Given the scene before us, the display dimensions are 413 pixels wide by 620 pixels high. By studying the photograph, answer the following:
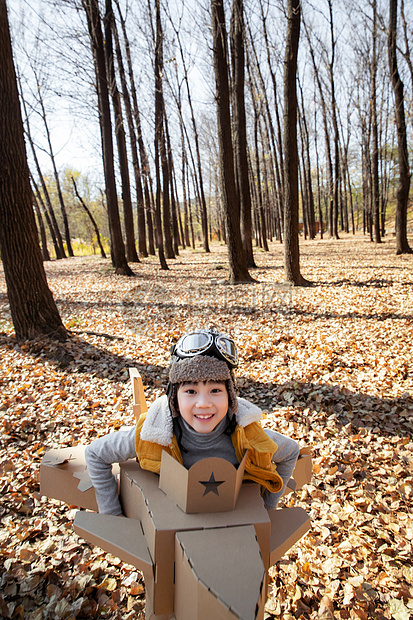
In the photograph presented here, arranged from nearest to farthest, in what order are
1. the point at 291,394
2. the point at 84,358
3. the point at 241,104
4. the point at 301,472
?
the point at 301,472 < the point at 291,394 < the point at 84,358 < the point at 241,104

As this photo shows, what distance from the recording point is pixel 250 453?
1596 mm

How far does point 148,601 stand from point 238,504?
53cm

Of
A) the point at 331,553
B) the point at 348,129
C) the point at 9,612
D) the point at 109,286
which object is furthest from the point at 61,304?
the point at 348,129

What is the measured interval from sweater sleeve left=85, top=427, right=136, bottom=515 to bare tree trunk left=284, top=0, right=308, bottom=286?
29.4 ft

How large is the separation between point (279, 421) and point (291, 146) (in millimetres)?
7898

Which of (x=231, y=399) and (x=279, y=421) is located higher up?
(x=231, y=399)

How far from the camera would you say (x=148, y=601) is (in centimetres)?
140

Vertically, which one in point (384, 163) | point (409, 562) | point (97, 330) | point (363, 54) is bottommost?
point (409, 562)

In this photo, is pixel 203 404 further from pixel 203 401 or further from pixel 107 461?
pixel 107 461

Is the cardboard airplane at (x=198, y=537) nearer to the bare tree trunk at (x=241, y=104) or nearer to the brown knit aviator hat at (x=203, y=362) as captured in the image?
the brown knit aviator hat at (x=203, y=362)

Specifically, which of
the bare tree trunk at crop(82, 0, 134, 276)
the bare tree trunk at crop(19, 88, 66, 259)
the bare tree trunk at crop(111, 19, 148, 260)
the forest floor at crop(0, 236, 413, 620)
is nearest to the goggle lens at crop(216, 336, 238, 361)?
the forest floor at crop(0, 236, 413, 620)

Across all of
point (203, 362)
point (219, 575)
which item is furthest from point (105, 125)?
point (219, 575)

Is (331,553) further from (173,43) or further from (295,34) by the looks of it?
(173,43)

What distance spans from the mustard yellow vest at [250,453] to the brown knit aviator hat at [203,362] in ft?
0.44
